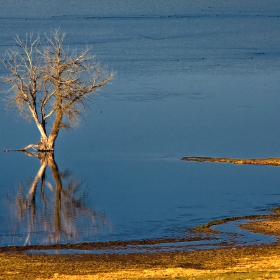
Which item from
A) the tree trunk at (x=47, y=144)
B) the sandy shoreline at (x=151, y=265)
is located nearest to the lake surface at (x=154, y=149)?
the tree trunk at (x=47, y=144)

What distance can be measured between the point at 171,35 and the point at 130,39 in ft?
35.4

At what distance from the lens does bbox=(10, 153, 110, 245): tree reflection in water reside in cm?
3206

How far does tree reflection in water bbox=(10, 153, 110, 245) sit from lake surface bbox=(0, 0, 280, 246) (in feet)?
0.19

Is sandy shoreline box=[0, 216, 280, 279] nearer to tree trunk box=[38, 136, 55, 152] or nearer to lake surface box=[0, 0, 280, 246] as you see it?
lake surface box=[0, 0, 280, 246]

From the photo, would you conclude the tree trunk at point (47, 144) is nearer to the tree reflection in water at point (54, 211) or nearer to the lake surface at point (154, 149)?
the lake surface at point (154, 149)

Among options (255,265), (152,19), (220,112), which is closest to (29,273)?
(255,265)

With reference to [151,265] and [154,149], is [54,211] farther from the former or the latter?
[154,149]

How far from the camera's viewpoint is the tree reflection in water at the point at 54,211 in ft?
105

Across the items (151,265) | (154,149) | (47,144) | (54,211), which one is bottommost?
(151,265)

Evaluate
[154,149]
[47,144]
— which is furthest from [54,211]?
[154,149]

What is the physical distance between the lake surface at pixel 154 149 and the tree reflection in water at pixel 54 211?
0.06 metres

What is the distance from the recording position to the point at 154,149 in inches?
2074

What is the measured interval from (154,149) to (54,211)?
16.7 metres

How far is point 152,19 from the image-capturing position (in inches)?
6265
